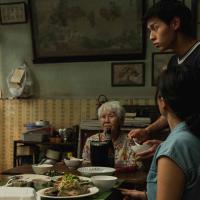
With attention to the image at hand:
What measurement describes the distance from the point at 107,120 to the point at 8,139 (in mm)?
2260

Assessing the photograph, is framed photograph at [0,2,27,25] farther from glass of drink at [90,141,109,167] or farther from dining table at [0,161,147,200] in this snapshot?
glass of drink at [90,141,109,167]

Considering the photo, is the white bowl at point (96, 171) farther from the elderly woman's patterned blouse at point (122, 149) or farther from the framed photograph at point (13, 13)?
the framed photograph at point (13, 13)

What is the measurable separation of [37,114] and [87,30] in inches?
49.9

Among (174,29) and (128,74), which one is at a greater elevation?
(174,29)

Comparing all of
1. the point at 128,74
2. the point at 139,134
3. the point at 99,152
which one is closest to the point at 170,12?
the point at 139,134

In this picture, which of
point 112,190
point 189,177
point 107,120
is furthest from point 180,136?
point 107,120

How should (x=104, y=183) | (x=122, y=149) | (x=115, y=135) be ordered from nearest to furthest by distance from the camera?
(x=104, y=183) < (x=122, y=149) < (x=115, y=135)

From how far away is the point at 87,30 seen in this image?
185 inches

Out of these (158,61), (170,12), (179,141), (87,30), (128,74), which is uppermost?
(87,30)

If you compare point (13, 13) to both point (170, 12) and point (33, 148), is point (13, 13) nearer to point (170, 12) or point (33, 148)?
point (33, 148)

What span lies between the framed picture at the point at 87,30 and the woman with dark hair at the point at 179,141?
320cm

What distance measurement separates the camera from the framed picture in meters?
4.53

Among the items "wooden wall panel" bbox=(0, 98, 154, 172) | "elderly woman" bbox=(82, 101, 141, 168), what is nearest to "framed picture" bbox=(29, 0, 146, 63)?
"wooden wall panel" bbox=(0, 98, 154, 172)

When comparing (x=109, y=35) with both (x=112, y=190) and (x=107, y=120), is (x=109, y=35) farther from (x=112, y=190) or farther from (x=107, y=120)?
(x=112, y=190)
